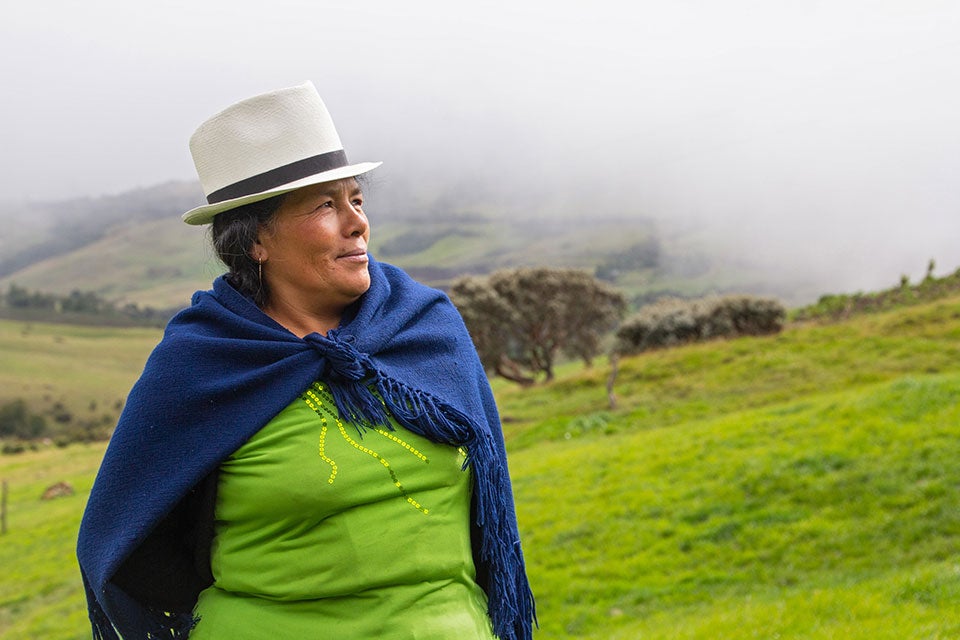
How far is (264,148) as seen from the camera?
8.08 feet

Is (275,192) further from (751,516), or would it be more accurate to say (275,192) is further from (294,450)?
(751,516)

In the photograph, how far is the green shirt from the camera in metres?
2.27

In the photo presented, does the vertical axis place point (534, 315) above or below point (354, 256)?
below

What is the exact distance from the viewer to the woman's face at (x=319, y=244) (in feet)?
8.24

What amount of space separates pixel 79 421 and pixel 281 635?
106801 mm

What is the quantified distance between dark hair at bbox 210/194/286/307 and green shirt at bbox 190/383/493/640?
452 millimetres

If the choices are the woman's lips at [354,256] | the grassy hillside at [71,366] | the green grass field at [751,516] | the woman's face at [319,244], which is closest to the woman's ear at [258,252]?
the woman's face at [319,244]

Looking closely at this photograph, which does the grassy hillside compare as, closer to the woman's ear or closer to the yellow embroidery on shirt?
the woman's ear

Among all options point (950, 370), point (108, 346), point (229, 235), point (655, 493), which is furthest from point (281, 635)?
point (108, 346)

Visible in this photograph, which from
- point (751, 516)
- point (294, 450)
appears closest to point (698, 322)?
point (751, 516)

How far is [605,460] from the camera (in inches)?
553

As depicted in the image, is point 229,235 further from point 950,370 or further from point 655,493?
point 950,370

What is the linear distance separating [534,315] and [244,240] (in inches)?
1238

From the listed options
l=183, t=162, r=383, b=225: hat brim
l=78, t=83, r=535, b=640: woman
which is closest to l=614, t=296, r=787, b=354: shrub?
l=78, t=83, r=535, b=640: woman
